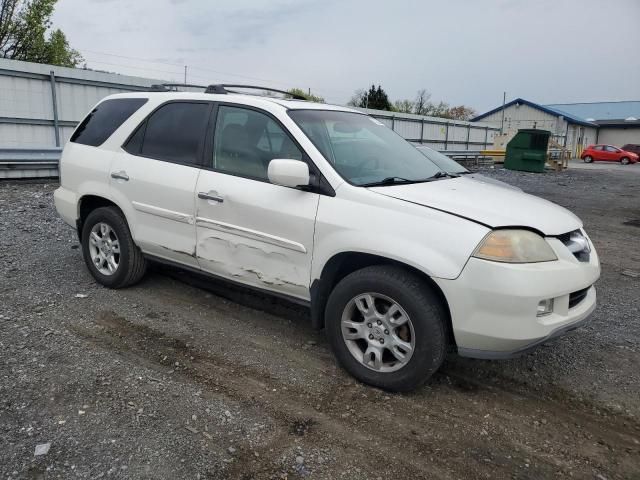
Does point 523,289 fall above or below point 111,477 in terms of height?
above

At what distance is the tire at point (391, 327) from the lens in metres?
3.03

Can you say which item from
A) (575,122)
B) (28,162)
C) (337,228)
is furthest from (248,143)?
(575,122)

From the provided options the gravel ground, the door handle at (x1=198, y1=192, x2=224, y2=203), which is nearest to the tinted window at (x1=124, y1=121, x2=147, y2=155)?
the door handle at (x1=198, y1=192, x2=224, y2=203)

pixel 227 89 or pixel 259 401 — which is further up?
pixel 227 89

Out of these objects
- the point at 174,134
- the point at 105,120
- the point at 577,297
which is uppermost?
the point at 105,120

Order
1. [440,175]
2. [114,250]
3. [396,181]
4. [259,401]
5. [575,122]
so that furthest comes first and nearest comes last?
[575,122] < [114,250] < [440,175] < [396,181] < [259,401]

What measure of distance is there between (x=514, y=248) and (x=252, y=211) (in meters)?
1.78

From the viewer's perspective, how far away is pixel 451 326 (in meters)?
3.09

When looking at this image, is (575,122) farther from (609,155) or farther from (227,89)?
(227,89)

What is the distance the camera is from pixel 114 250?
188 inches

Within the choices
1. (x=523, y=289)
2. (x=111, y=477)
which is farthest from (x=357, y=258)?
(x=111, y=477)

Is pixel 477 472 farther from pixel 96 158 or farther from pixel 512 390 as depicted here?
pixel 96 158

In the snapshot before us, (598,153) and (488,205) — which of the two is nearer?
(488,205)

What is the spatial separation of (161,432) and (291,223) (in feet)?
4.99
